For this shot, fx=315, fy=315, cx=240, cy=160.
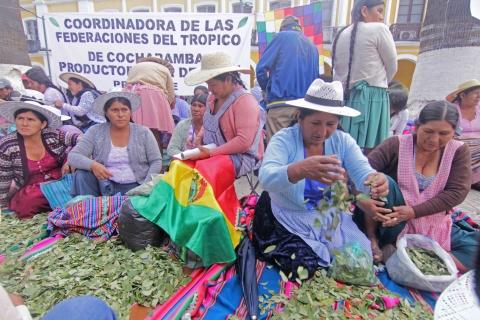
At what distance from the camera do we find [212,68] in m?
3.05

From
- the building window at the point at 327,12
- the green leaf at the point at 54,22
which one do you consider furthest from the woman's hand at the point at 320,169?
the building window at the point at 327,12

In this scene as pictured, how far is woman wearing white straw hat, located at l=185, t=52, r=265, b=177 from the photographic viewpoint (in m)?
2.93

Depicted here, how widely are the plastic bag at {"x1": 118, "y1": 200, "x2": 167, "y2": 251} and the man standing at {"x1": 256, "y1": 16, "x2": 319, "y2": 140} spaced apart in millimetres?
1943

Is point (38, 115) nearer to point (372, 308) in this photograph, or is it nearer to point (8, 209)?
point (8, 209)

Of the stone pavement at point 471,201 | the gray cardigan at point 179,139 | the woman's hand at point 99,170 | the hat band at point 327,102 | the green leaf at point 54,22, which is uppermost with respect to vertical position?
the green leaf at point 54,22

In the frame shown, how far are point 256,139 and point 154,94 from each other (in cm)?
197

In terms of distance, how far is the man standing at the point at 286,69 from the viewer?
3.71 metres

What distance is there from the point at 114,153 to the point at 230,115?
1.31 meters

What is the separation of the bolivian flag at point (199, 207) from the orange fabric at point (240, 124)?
0.17 meters

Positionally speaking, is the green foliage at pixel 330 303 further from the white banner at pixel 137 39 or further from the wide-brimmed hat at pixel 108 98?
the white banner at pixel 137 39

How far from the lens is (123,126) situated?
332 cm

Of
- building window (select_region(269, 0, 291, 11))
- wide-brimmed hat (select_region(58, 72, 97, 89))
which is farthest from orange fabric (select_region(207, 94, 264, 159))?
building window (select_region(269, 0, 291, 11))

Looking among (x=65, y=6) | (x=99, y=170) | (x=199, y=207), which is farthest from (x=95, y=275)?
(x=65, y=6)

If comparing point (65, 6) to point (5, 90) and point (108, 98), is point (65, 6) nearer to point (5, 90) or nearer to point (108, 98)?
point (5, 90)
